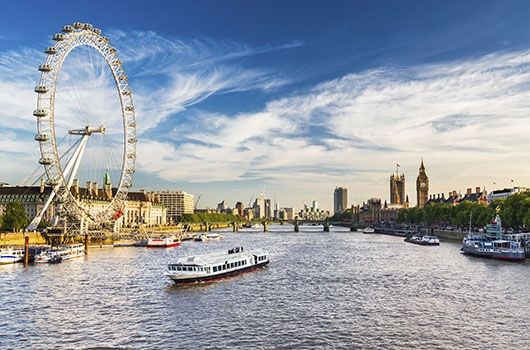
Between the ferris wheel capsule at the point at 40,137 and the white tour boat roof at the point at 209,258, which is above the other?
the ferris wheel capsule at the point at 40,137

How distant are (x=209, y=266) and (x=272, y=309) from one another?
1721 cm

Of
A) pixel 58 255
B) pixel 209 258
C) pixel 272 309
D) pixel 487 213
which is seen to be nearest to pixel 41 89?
pixel 58 255


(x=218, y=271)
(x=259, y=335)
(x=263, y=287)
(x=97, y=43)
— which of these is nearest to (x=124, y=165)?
(x=97, y=43)

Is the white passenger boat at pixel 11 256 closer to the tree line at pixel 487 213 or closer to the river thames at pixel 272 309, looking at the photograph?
the river thames at pixel 272 309

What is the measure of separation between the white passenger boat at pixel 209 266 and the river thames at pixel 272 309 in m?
1.20

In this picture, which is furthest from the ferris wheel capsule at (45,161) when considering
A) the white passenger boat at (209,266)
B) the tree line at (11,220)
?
the white passenger boat at (209,266)

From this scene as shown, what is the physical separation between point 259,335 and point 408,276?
32325 millimetres

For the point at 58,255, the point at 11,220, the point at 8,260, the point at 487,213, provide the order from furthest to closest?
1. the point at 487,213
2. the point at 11,220
3. the point at 58,255
4. the point at 8,260

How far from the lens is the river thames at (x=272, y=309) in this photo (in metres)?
34.2

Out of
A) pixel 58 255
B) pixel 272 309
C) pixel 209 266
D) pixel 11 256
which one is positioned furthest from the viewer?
pixel 58 255

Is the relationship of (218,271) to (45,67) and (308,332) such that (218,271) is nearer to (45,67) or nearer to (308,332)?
(308,332)

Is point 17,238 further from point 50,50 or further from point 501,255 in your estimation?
point 501,255

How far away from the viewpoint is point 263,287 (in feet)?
184

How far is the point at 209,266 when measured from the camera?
59625 mm
